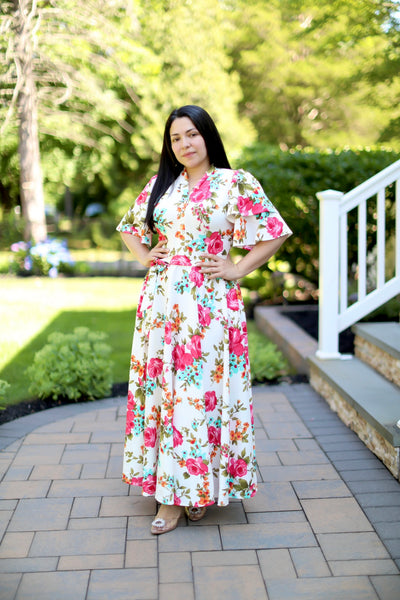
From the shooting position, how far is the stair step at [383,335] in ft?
12.9

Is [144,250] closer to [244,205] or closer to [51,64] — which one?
[244,205]

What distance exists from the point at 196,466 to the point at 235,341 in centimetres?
53

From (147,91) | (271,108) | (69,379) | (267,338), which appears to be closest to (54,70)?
(147,91)

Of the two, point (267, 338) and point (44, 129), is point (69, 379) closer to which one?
point (267, 338)

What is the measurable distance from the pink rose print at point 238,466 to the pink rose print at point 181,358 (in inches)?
18.1

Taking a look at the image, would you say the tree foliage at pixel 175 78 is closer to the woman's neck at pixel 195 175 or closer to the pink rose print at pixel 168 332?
the woman's neck at pixel 195 175

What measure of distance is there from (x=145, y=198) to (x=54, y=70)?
9998mm

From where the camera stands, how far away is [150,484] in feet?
8.59

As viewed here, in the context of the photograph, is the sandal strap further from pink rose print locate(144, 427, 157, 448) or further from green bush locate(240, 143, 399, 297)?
green bush locate(240, 143, 399, 297)

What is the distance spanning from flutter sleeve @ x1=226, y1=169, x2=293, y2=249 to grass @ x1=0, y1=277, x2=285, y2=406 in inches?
90.5

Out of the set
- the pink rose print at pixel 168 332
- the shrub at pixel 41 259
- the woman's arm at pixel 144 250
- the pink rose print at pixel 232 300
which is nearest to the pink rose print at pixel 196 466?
the pink rose print at pixel 168 332

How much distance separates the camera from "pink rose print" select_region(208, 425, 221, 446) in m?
2.55

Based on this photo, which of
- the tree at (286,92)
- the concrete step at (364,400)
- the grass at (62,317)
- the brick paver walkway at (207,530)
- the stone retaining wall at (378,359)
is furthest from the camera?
the tree at (286,92)

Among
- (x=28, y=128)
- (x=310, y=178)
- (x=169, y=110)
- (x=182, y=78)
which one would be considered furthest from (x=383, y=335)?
(x=182, y=78)
